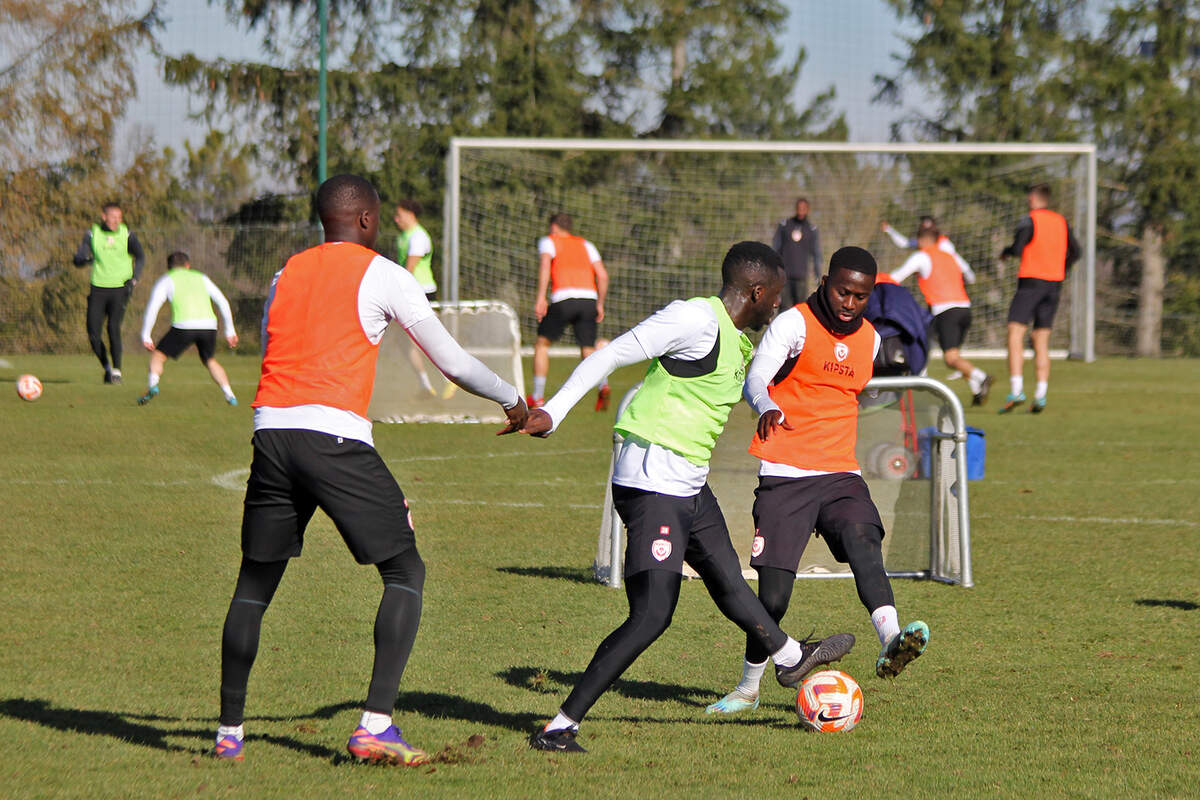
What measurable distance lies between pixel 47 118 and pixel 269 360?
3069 cm

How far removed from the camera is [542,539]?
8.89m

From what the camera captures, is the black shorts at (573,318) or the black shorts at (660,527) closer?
the black shorts at (660,527)

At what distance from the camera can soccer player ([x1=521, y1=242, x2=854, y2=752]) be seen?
4.71 m

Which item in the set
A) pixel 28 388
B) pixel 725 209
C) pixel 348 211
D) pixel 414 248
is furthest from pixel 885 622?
pixel 725 209

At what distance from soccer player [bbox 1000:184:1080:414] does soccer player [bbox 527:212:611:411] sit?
14.5 feet

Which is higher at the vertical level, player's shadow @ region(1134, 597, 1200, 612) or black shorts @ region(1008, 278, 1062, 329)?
black shorts @ region(1008, 278, 1062, 329)

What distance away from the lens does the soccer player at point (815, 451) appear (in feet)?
17.8

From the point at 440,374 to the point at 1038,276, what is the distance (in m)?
6.48

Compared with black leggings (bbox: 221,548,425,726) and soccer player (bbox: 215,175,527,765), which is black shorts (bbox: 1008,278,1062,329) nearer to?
soccer player (bbox: 215,175,527,765)

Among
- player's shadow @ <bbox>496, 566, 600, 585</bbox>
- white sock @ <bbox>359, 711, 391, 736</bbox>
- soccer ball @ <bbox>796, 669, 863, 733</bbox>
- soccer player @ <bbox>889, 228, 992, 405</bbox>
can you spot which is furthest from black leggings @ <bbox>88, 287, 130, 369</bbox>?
soccer ball @ <bbox>796, 669, 863, 733</bbox>

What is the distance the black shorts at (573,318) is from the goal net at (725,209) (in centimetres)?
956

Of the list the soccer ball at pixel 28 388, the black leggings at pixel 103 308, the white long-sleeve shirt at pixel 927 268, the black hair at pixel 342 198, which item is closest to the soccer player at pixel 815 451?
the black hair at pixel 342 198

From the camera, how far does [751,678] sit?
17.7 feet

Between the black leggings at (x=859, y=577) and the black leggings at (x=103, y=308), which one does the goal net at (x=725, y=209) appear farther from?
the black leggings at (x=859, y=577)
